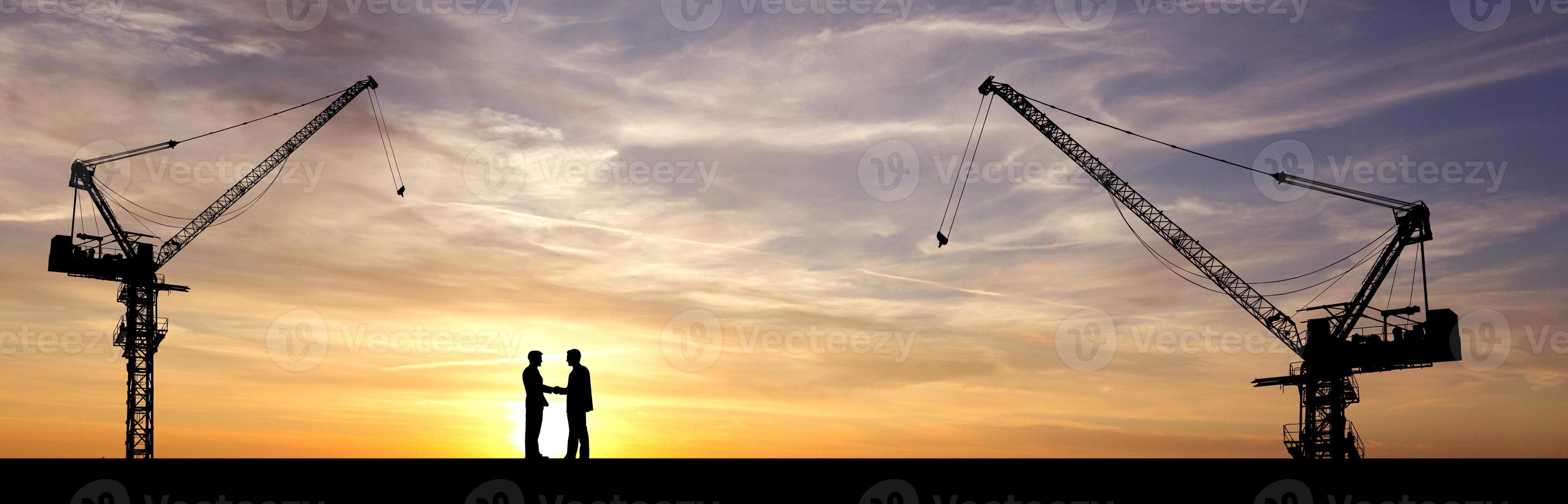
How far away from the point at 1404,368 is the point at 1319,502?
10067 cm

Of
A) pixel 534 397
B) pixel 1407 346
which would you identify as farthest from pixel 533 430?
pixel 1407 346

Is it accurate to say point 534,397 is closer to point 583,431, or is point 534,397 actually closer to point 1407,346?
point 583,431

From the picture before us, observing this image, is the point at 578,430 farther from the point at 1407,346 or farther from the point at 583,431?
the point at 1407,346

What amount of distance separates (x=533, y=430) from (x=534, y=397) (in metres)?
0.64

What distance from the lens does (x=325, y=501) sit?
16.7 meters

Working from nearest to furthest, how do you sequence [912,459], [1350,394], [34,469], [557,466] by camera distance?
[34,469] < [557,466] < [912,459] < [1350,394]

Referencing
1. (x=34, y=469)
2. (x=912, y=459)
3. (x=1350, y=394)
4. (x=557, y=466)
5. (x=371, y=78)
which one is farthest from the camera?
(x=371, y=78)

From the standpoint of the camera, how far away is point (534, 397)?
20812 mm

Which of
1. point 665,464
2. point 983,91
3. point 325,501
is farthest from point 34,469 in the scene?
point 983,91

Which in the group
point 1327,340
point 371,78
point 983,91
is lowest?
point 1327,340

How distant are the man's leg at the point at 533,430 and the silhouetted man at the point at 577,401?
0.54 m

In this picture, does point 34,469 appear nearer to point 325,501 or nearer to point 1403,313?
point 325,501

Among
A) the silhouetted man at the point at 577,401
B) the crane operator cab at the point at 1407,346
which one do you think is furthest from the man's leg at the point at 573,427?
the crane operator cab at the point at 1407,346

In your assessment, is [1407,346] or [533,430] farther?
[1407,346]
